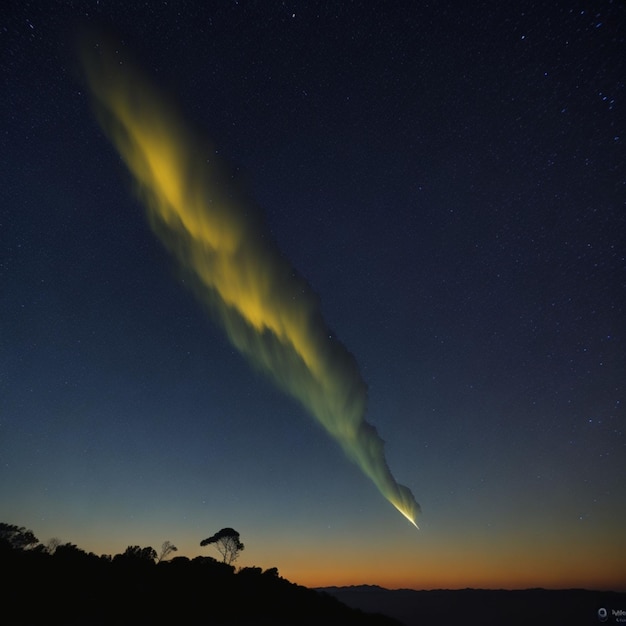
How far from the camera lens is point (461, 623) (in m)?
159

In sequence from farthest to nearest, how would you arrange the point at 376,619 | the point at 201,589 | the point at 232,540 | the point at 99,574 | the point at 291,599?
the point at 232,540 < the point at 376,619 < the point at 291,599 < the point at 201,589 < the point at 99,574

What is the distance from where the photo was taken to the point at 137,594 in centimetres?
2180

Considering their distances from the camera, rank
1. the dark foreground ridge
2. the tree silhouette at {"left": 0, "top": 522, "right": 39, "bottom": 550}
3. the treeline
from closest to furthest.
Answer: the treeline, the tree silhouette at {"left": 0, "top": 522, "right": 39, "bottom": 550}, the dark foreground ridge

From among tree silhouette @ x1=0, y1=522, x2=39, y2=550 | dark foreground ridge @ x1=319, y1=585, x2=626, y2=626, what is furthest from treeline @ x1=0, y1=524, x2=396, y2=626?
dark foreground ridge @ x1=319, y1=585, x2=626, y2=626

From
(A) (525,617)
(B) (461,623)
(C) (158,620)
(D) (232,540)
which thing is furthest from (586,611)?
(C) (158,620)

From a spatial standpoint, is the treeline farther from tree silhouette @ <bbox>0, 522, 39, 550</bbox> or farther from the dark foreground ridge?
the dark foreground ridge

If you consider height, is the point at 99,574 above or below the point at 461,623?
above

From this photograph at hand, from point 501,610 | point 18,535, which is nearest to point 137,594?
point 18,535

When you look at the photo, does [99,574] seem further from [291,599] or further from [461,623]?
[461,623]

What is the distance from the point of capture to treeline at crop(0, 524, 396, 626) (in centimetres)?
1775

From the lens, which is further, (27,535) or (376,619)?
(27,535)

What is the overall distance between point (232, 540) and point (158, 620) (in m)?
33.9

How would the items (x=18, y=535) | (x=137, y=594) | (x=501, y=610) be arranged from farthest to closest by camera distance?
(x=501, y=610)
(x=18, y=535)
(x=137, y=594)

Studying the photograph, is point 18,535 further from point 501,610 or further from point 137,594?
point 501,610
